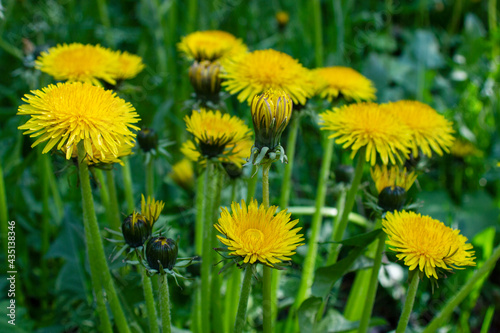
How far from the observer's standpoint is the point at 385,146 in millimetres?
989

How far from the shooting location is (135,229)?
875 mm

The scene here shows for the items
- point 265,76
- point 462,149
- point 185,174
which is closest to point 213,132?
point 265,76

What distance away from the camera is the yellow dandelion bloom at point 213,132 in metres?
0.99

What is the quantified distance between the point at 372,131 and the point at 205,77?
424 millimetres

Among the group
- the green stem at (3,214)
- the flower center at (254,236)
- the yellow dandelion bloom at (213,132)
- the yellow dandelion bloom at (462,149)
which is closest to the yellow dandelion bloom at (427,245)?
the flower center at (254,236)

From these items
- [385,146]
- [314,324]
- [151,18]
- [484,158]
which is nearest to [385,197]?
[385,146]

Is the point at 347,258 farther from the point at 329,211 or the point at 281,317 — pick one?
the point at 281,317

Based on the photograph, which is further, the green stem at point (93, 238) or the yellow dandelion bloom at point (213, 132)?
the yellow dandelion bloom at point (213, 132)

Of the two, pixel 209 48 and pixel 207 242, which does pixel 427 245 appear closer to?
pixel 207 242

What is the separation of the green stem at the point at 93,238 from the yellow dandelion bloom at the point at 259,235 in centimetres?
27

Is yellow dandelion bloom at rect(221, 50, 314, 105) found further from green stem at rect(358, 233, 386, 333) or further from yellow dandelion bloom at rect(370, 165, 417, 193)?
green stem at rect(358, 233, 386, 333)

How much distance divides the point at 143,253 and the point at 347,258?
438mm

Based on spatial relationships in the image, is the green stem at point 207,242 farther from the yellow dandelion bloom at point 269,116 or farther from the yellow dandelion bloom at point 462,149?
the yellow dandelion bloom at point 462,149

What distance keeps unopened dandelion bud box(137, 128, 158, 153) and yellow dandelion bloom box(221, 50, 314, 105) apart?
0.73ft
